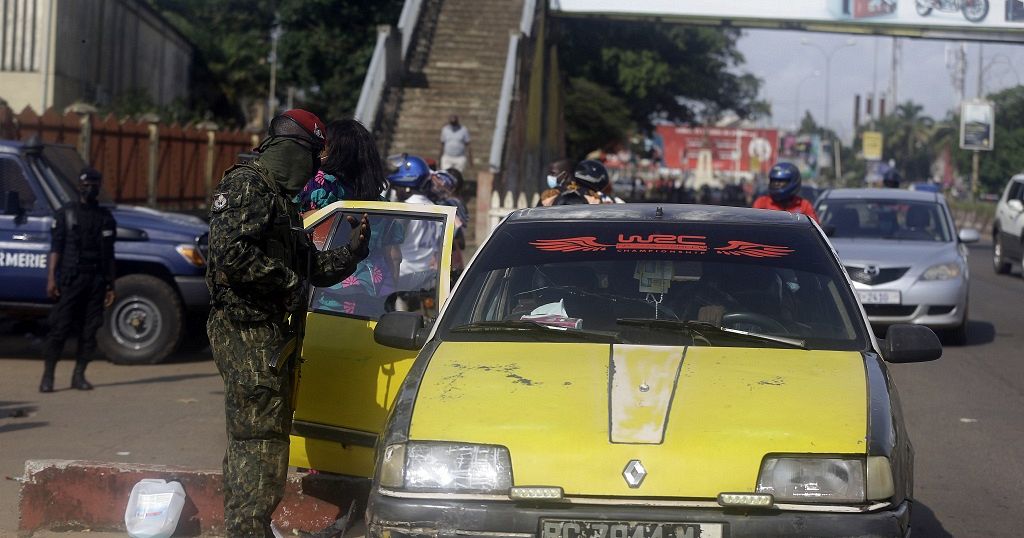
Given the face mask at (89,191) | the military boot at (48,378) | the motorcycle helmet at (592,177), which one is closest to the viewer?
the motorcycle helmet at (592,177)

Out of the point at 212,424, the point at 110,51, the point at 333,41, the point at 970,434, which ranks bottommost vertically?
the point at 212,424

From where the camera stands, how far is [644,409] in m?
4.16

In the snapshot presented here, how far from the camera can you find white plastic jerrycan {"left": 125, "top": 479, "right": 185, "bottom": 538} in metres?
5.50

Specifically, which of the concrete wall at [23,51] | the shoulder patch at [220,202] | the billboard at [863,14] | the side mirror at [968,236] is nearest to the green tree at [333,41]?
the billboard at [863,14]

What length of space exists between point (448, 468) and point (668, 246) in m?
1.58

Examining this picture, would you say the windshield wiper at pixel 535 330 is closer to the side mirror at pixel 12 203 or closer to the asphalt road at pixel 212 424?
the asphalt road at pixel 212 424

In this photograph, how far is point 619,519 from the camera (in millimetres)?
3848

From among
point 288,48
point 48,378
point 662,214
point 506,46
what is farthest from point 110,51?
point 662,214

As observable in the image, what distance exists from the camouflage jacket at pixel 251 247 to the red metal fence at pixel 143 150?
409 inches

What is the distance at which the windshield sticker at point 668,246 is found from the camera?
205 inches

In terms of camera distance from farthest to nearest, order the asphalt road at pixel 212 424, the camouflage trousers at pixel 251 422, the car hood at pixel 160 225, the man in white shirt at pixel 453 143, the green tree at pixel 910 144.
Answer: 1. the green tree at pixel 910 144
2. the man in white shirt at pixel 453 143
3. the car hood at pixel 160 225
4. the asphalt road at pixel 212 424
5. the camouflage trousers at pixel 251 422

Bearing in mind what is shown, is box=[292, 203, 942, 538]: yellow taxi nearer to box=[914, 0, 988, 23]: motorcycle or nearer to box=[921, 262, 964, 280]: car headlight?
box=[921, 262, 964, 280]: car headlight

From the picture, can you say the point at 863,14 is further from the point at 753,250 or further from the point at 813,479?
the point at 813,479

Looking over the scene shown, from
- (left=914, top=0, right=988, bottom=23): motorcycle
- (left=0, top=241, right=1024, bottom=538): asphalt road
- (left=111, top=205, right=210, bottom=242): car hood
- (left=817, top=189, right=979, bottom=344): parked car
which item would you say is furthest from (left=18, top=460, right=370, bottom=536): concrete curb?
(left=914, top=0, right=988, bottom=23): motorcycle
